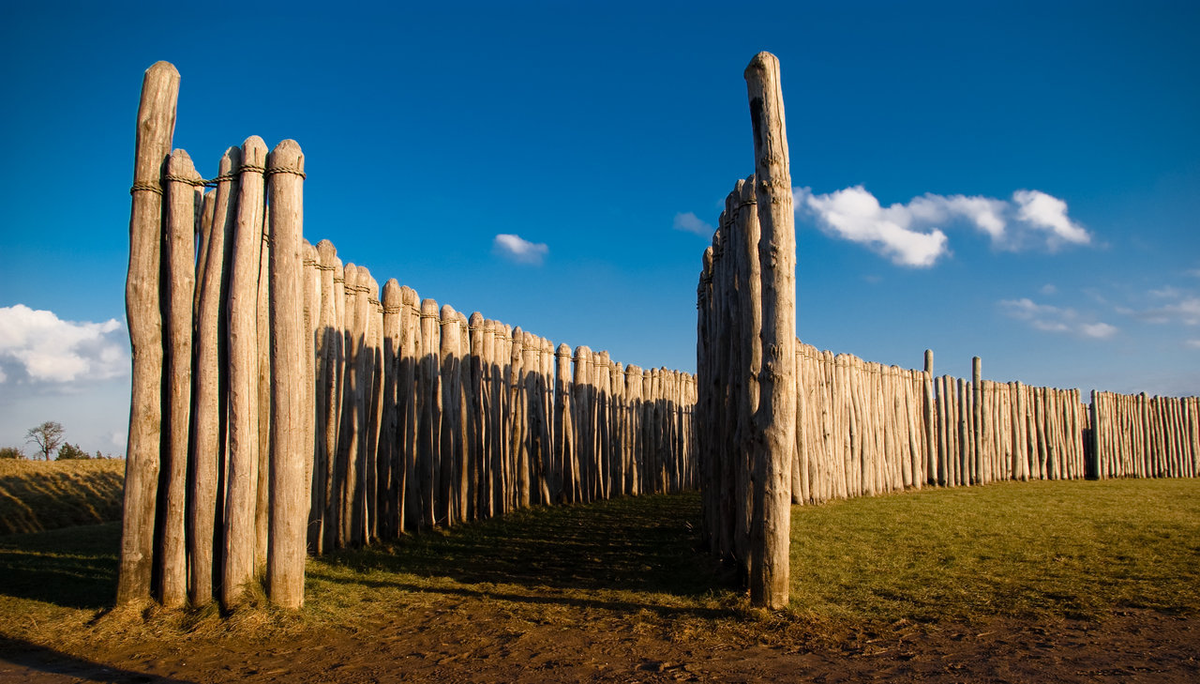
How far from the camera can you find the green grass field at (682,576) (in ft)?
14.0

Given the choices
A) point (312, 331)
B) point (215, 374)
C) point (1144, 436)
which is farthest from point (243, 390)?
point (1144, 436)

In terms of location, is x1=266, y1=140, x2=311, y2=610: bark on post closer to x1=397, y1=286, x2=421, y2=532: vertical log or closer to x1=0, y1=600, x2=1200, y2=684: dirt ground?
x1=0, y1=600, x2=1200, y2=684: dirt ground

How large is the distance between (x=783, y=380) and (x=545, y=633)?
2.11m

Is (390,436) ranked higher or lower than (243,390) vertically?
lower

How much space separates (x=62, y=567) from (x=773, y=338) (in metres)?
5.56

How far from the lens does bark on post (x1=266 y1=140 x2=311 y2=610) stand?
4391 mm

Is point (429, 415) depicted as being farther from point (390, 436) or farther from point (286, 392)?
point (286, 392)

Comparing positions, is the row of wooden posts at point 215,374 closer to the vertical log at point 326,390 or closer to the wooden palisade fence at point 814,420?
the vertical log at point 326,390

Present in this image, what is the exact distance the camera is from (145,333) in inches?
181

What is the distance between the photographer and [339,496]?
20.8 ft

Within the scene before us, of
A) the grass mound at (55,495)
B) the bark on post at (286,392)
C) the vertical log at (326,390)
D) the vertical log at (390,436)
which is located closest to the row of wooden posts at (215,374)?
the bark on post at (286,392)

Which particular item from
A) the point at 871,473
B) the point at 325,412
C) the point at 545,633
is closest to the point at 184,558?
the point at 325,412

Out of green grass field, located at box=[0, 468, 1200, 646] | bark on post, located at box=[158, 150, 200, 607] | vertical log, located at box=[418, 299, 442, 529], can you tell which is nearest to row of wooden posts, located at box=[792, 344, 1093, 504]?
green grass field, located at box=[0, 468, 1200, 646]

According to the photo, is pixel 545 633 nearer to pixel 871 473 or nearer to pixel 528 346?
pixel 528 346
